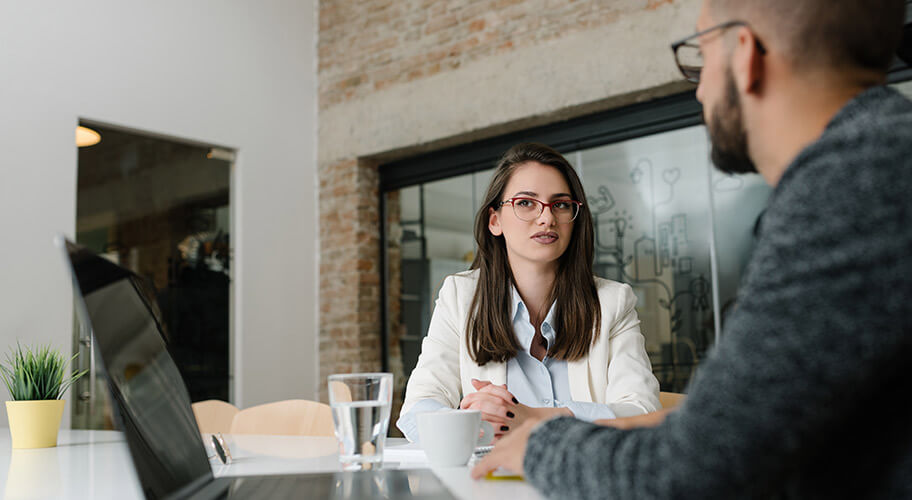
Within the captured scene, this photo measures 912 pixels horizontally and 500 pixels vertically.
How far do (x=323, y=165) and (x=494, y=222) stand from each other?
3.17 meters

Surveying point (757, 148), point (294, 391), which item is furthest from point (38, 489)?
point (294, 391)

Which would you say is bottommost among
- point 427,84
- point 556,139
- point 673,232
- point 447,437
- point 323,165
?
point 447,437

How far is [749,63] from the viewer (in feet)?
2.22

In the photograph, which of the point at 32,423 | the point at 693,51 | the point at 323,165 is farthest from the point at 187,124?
the point at 693,51

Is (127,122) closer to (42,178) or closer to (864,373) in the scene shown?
(42,178)

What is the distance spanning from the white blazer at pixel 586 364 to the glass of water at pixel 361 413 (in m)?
0.62

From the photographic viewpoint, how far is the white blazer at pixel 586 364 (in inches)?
66.6

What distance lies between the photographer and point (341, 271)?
15.8 feet

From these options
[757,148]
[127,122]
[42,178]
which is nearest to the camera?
[757,148]

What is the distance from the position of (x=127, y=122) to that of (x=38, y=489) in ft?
11.5

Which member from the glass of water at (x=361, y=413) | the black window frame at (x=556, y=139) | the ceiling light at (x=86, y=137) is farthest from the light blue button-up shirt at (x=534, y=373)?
the ceiling light at (x=86, y=137)

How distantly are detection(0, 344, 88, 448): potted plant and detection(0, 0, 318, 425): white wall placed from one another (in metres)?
2.00

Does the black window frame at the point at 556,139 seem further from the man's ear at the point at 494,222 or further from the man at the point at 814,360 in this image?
the man at the point at 814,360

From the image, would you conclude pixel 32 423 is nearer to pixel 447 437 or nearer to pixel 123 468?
pixel 123 468
